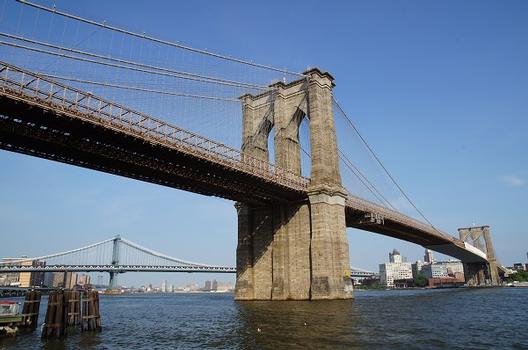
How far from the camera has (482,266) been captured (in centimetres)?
12588

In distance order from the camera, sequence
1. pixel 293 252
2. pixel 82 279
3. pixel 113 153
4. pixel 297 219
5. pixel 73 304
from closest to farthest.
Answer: pixel 73 304 → pixel 113 153 → pixel 293 252 → pixel 297 219 → pixel 82 279

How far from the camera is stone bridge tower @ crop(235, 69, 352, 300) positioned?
4450 centimetres

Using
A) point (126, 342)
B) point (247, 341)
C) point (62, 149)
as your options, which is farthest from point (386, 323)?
point (62, 149)

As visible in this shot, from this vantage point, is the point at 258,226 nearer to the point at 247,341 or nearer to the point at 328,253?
the point at 328,253

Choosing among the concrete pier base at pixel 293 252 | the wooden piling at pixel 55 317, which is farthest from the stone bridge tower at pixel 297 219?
the wooden piling at pixel 55 317

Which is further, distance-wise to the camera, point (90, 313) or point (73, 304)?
point (73, 304)

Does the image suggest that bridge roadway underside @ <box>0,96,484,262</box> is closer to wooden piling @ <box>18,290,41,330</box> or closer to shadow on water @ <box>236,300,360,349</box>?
wooden piling @ <box>18,290,41,330</box>

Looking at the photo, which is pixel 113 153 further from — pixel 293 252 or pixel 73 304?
pixel 293 252

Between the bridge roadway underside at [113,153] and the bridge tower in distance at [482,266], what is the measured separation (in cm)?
9903

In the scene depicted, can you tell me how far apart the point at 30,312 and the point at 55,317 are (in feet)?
16.5

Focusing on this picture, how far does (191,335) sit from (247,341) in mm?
4350

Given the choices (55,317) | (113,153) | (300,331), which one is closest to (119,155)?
(113,153)

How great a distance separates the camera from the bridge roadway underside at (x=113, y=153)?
27.3m

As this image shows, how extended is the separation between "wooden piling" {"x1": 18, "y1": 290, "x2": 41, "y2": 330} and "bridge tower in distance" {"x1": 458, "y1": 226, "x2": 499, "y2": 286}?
12233 centimetres
